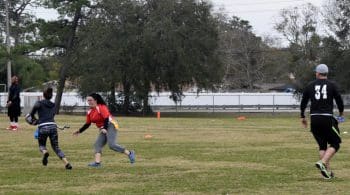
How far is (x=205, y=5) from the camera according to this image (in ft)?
179

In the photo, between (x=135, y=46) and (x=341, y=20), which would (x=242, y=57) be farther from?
(x=135, y=46)

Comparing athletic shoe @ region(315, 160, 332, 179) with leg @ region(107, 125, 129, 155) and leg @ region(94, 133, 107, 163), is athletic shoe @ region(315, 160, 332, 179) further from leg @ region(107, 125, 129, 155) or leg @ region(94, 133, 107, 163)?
leg @ region(94, 133, 107, 163)

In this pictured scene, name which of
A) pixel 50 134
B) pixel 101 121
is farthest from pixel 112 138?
pixel 50 134

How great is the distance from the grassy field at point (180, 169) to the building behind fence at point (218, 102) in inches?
1719

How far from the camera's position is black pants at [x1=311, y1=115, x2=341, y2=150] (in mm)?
12023

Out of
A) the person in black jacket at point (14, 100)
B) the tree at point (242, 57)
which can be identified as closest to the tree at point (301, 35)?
the tree at point (242, 57)

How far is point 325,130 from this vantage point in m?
12.1

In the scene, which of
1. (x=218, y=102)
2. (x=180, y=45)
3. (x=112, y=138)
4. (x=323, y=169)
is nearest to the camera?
(x=323, y=169)

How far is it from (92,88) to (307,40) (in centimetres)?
4119

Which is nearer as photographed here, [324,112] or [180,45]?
[324,112]

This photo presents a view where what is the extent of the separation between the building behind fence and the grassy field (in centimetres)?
4367

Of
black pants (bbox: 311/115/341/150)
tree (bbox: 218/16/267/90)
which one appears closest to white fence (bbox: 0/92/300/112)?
tree (bbox: 218/16/267/90)

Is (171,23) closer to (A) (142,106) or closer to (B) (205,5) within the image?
(B) (205,5)

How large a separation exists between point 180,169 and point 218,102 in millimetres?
56775
